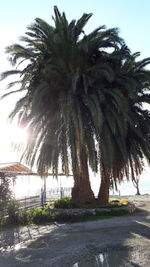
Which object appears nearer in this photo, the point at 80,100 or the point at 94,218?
the point at 94,218

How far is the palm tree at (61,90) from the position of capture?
44.2ft

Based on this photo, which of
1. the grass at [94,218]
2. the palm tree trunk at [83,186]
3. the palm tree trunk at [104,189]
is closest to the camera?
the grass at [94,218]

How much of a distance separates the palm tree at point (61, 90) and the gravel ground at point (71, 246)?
4.39m

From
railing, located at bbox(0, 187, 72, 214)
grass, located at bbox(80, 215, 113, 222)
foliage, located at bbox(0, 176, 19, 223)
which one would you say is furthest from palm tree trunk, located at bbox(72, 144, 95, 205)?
foliage, located at bbox(0, 176, 19, 223)

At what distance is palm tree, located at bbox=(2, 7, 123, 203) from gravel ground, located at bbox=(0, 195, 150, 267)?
14.4 feet

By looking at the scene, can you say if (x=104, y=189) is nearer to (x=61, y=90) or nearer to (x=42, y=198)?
(x=42, y=198)

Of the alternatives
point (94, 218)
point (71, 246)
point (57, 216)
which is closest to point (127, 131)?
point (94, 218)

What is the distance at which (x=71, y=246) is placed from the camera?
7.23m

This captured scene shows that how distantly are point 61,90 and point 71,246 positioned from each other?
30.4 feet

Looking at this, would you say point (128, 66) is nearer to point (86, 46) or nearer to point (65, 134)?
point (86, 46)

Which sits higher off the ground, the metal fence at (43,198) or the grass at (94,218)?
the metal fence at (43,198)

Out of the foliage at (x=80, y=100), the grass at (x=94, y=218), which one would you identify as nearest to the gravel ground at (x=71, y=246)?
the grass at (x=94, y=218)

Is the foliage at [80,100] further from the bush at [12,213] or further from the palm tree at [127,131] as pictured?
the bush at [12,213]

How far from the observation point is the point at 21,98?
1515 centimetres
